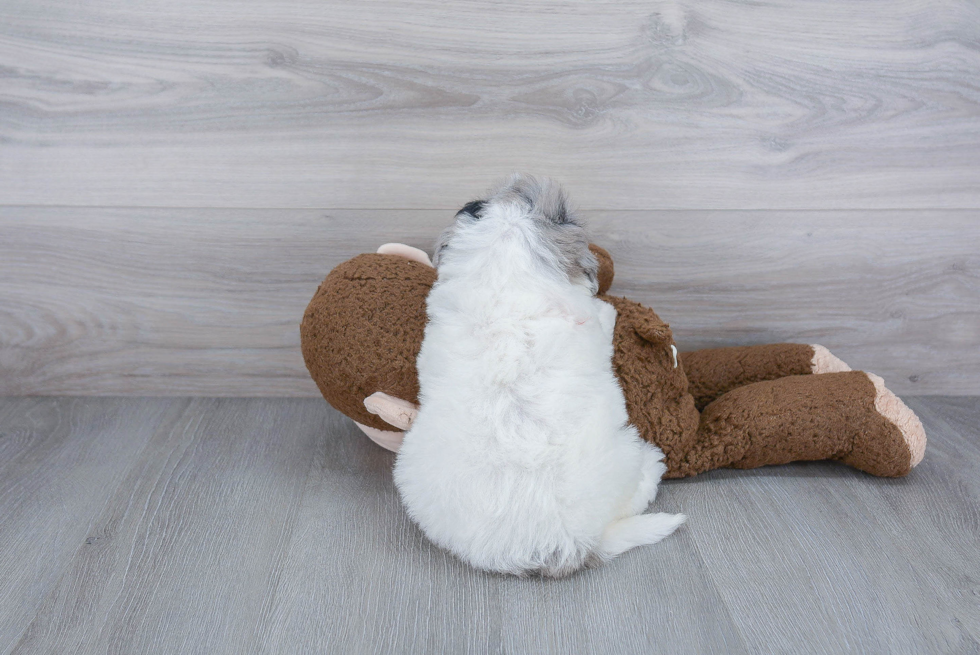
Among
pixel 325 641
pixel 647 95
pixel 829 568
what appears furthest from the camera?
pixel 647 95

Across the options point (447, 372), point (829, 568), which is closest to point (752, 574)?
point (829, 568)

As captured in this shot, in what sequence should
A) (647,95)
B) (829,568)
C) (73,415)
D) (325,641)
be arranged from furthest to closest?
1. (73,415)
2. (647,95)
3. (829,568)
4. (325,641)

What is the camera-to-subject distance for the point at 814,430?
3.15ft

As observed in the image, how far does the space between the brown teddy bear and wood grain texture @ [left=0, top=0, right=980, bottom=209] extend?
0.66 ft

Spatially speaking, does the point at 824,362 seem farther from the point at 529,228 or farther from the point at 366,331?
the point at 366,331

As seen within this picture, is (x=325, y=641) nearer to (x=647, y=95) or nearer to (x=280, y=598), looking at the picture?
(x=280, y=598)

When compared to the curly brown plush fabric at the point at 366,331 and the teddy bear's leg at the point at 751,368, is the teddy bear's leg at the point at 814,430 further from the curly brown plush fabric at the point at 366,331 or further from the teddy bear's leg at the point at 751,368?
the curly brown plush fabric at the point at 366,331

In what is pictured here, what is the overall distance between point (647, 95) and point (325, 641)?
0.86 metres

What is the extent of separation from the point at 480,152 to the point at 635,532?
60 cm

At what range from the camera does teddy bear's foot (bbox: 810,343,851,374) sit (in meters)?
1.09

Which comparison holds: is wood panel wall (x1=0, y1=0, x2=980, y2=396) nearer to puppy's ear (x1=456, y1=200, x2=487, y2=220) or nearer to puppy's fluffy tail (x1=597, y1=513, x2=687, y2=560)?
puppy's ear (x1=456, y1=200, x2=487, y2=220)

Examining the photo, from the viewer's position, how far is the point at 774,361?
110 centimetres

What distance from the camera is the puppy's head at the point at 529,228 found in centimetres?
81

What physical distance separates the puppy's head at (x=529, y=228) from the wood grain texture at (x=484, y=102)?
0.89ft
